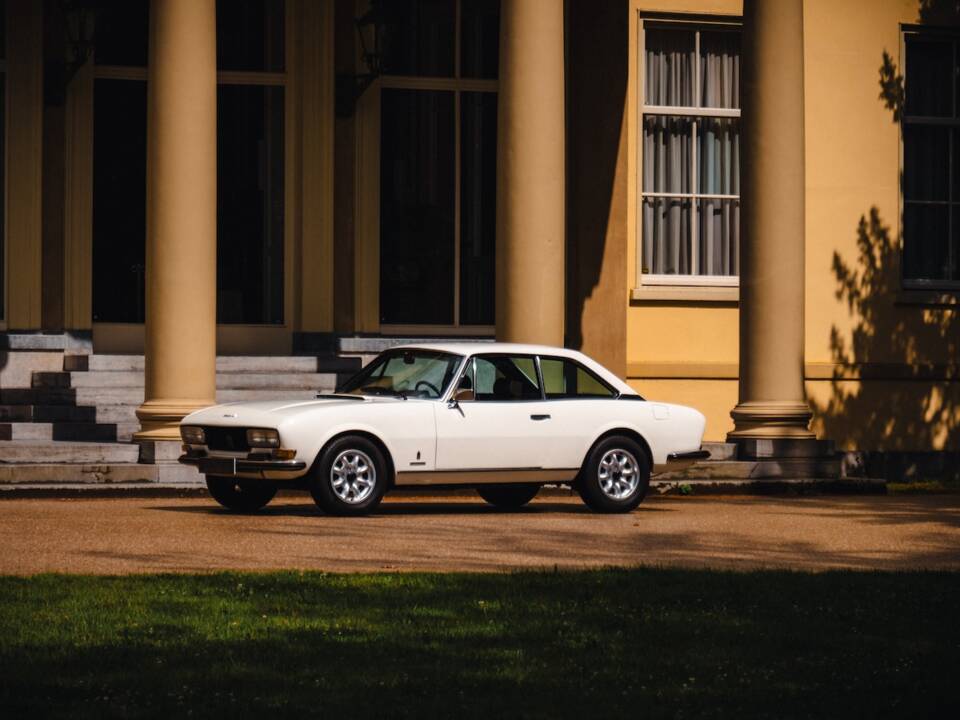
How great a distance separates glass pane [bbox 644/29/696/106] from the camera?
22.5 meters

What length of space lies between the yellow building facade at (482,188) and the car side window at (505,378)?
4.99 meters

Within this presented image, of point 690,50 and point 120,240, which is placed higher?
point 690,50

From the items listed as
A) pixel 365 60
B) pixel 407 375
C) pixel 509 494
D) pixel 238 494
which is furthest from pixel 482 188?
pixel 238 494

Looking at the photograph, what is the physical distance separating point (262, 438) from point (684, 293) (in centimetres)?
938

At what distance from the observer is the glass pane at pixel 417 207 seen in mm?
22078

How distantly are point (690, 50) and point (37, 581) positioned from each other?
48.0 feet

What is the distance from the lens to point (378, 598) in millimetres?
9148

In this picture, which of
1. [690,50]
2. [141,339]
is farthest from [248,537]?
[690,50]

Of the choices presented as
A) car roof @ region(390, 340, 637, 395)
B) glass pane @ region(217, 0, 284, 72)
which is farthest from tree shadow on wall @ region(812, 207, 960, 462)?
car roof @ region(390, 340, 637, 395)

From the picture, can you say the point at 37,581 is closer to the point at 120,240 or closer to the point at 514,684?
the point at 514,684

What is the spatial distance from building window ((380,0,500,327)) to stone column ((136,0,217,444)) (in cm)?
543

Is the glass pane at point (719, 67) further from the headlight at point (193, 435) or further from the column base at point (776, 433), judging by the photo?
the headlight at point (193, 435)

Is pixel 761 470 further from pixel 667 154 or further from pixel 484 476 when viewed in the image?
pixel 667 154

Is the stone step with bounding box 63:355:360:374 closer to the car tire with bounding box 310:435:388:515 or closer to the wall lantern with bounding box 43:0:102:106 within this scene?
the wall lantern with bounding box 43:0:102:106
